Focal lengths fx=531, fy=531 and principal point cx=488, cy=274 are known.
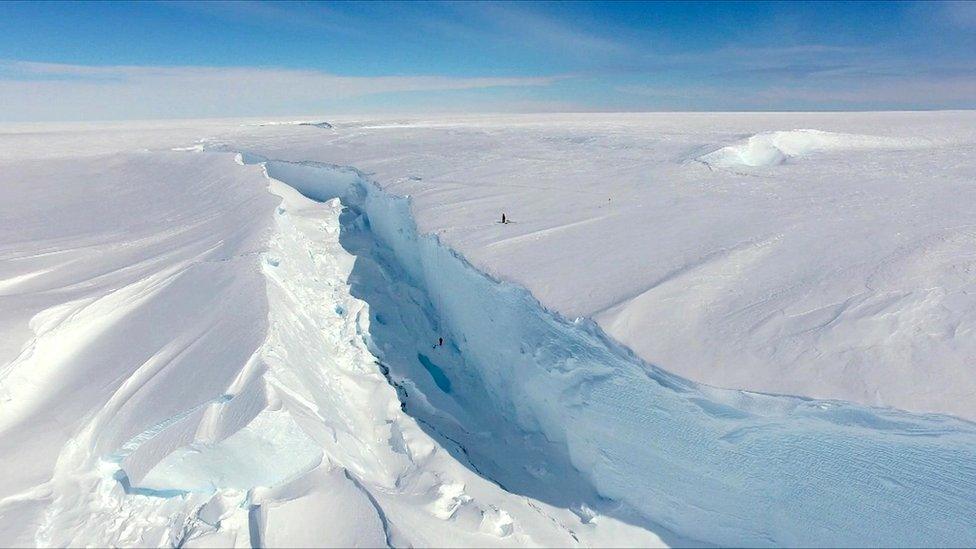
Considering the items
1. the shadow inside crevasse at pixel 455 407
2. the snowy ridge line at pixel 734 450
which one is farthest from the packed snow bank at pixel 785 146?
the snowy ridge line at pixel 734 450

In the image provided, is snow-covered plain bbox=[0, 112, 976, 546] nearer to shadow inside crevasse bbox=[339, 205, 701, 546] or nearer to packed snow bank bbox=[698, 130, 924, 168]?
shadow inside crevasse bbox=[339, 205, 701, 546]

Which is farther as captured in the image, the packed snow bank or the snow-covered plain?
the packed snow bank

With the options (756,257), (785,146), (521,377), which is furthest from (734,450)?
(785,146)

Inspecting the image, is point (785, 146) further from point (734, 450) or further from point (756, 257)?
point (734, 450)

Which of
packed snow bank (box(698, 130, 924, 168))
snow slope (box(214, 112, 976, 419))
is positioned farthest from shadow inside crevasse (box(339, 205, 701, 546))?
packed snow bank (box(698, 130, 924, 168))

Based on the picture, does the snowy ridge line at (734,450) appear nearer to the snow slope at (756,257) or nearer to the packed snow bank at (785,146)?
the snow slope at (756,257)
